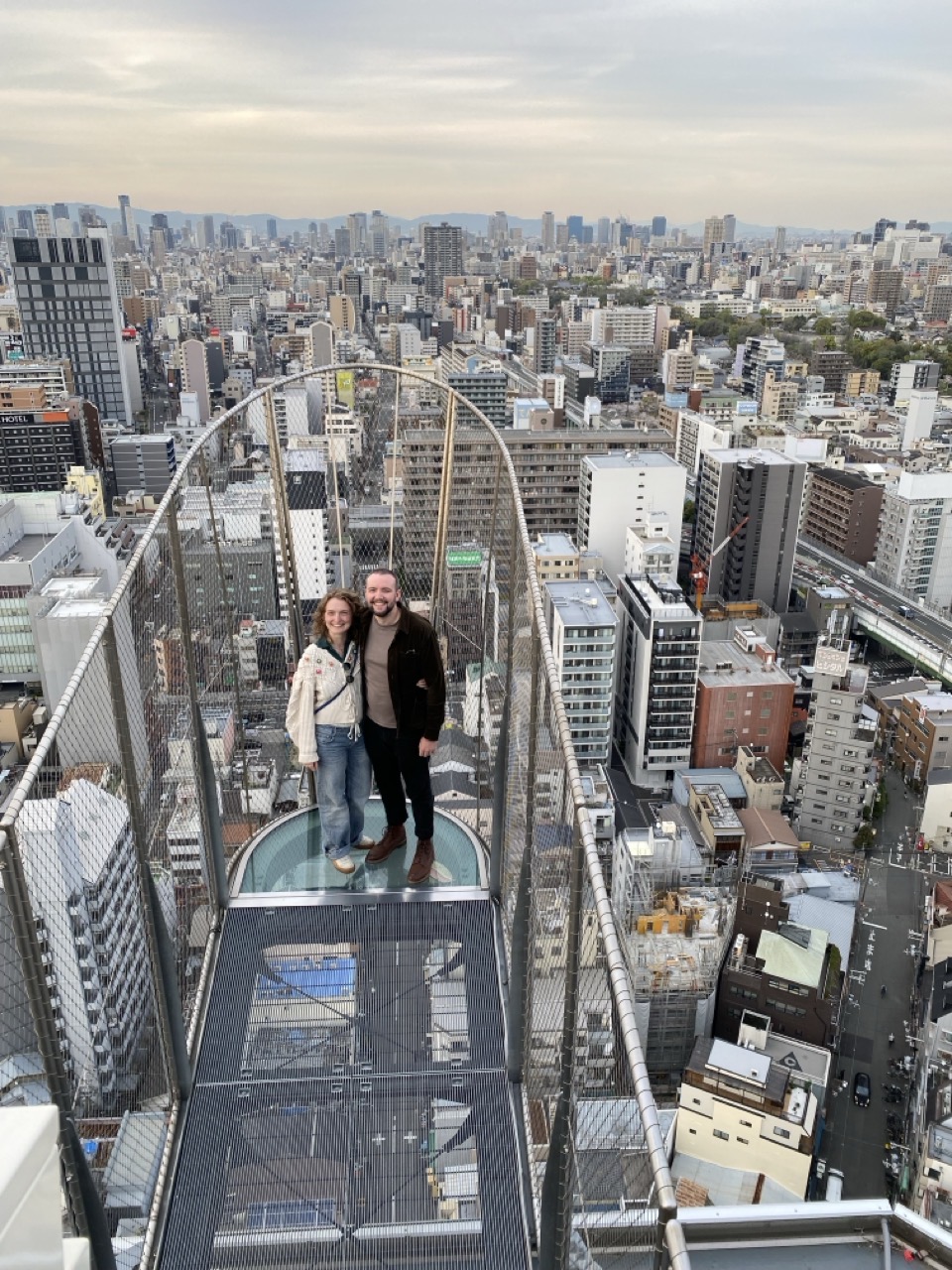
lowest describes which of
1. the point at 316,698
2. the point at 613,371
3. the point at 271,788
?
the point at 613,371

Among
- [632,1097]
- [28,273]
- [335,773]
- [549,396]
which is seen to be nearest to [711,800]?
[335,773]

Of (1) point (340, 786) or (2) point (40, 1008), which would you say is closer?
(2) point (40, 1008)

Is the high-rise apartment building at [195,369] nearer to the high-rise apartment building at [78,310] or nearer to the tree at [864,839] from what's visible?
the high-rise apartment building at [78,310]

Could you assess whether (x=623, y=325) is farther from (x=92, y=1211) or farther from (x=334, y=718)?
(x=92, y=1211)

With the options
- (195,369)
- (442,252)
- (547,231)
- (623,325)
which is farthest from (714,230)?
(195,369)

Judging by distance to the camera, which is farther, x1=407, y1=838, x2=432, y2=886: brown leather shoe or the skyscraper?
the skyscraper

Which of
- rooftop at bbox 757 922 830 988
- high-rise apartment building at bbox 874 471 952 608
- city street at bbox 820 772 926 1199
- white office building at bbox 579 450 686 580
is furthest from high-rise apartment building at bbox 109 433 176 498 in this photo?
rooftop at bbox 757 922 830 988

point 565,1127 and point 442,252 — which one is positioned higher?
point 442,252

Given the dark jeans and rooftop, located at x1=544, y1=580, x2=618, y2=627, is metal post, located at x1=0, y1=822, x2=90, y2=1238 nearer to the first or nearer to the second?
the dark jeans
